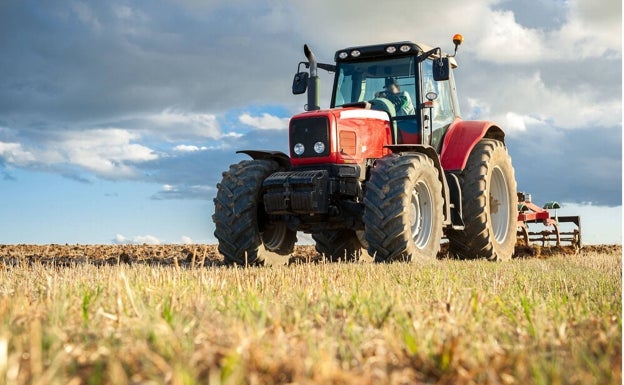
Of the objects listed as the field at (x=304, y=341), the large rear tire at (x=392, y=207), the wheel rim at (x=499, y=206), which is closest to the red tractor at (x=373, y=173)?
the large rear tire at (x=392, y=207)

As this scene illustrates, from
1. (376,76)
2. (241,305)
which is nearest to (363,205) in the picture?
(376,76)

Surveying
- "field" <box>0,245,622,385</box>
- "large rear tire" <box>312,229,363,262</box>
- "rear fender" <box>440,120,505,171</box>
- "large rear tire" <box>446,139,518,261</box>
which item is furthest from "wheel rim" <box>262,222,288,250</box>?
"field" <box>0,245,622,385</box>

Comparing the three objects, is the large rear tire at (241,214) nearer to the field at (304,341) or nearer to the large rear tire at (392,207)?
the large rear tire at (392,207)

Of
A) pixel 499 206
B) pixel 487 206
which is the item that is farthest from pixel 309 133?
pixel 499 206

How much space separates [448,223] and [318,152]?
2.00 metres

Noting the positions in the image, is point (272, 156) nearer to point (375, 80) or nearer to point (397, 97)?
point (375, 80)

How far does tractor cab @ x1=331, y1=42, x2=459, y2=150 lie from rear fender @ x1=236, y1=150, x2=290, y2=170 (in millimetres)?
1083

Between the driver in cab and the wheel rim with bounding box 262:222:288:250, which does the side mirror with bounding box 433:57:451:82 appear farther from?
the wheel rim with bounding box 262:222:288:250

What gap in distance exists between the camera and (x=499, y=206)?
478 inches

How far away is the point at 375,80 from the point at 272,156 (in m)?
1.77

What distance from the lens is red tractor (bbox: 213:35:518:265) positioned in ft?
28.3

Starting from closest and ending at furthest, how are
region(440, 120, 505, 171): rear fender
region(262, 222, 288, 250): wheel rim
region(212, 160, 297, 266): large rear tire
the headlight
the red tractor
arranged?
the red tractor
region(212, 160, 297, 266): large rear tire
the headlight
region(262, 222, 288, 250): wheel rim
region(440, 120, 505, 171): rear fender

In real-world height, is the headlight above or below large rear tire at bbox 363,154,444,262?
above

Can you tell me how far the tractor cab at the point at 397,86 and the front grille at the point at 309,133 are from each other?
2.85 feet
